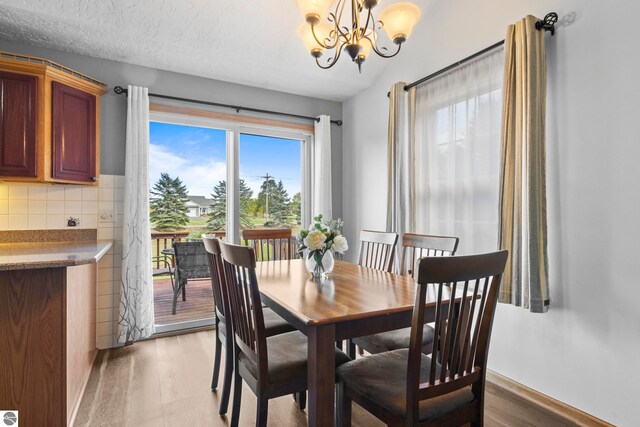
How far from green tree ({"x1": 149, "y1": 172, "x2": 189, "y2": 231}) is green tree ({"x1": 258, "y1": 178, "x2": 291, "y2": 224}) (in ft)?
2.63

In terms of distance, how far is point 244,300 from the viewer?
1494 mm

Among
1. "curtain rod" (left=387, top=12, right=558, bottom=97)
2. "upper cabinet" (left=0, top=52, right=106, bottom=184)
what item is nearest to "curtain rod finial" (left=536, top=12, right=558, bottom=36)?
"curtain rod" (left=387, top=12, right=558, bottom=97)

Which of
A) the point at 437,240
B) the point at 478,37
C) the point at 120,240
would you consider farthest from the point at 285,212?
the point at 478,37

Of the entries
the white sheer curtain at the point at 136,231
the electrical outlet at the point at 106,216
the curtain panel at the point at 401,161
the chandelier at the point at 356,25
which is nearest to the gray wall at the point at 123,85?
the white sheer curtain at the point at 136,231

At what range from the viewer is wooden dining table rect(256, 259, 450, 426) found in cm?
124

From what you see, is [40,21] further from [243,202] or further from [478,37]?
[478,37]

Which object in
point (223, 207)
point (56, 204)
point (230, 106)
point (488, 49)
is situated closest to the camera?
point (488, 49)

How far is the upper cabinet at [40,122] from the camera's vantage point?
2.28 metres

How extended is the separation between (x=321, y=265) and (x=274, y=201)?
196 centimetres

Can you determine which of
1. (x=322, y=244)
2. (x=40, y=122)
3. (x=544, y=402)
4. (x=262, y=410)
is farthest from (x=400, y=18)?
(x=40, y=122)

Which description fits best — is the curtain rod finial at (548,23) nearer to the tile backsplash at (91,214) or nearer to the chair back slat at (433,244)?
the chair back slat at (433,244)

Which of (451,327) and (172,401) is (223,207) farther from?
(451,327)

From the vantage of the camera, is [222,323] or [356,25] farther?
[222,323]

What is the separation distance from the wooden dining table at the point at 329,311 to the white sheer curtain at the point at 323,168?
6.42ft
